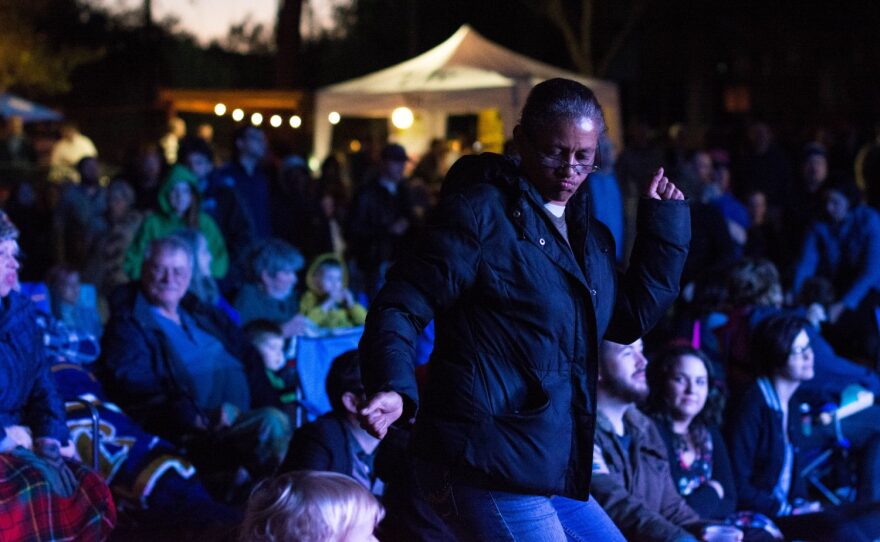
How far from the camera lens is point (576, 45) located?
96.6 feet

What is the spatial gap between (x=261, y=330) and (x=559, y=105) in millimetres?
4927

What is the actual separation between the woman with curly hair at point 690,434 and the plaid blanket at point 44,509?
2.40 meters

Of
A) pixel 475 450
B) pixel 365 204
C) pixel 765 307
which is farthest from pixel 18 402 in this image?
pixel 365 204

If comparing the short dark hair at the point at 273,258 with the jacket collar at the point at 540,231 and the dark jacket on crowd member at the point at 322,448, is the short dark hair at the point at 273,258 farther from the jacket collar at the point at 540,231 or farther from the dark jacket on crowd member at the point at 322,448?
the jacket collar at the point at 540,231

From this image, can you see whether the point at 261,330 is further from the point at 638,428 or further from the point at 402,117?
the point at 402,117

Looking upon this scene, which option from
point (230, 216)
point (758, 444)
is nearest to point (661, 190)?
point (758, 444)

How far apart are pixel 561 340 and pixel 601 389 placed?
229cm

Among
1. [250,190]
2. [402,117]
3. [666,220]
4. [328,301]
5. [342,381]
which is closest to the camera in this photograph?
[666,220]

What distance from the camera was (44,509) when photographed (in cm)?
441

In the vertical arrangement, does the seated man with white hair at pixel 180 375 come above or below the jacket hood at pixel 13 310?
below

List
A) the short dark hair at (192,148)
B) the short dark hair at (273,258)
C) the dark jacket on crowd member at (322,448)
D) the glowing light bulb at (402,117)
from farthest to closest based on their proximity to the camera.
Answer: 1. the glowing light bulb at (402,117)
2. the short dark hair at (192,148)
3. the short dark hair at (273,258)
4. the dark jacket on crowd member at (322,448)

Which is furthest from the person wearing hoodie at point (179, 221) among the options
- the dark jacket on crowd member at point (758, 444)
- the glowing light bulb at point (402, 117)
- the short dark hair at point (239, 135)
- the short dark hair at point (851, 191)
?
the glowing light bulb at point (402, 117)

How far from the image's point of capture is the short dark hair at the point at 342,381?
4.82m

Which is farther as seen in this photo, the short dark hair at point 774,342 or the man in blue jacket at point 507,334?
the short dark hair at point 774,342
